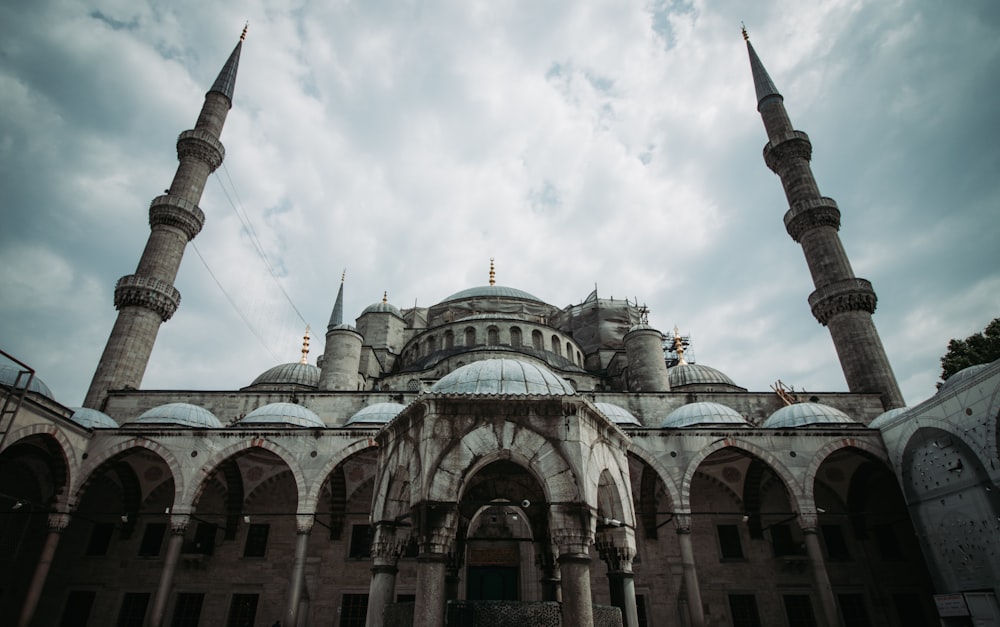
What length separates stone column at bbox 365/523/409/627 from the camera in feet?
16.1

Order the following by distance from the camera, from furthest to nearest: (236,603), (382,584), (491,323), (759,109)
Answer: (759,109) → (491,323) → (236,603) → (382,584)

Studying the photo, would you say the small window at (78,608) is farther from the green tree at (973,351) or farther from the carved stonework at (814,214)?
the green tree at (973,351)

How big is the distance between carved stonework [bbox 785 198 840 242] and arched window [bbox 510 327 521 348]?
1170cm

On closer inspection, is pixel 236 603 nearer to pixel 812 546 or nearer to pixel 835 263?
pixel 812 546

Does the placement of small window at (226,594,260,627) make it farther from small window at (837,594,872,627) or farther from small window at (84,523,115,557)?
small window at (837,594,872,627)

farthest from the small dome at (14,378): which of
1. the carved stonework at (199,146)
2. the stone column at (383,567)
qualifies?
the stone column at (383,567)

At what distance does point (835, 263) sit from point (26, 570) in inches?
1055

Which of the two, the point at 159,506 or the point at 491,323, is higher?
the point at 491,323

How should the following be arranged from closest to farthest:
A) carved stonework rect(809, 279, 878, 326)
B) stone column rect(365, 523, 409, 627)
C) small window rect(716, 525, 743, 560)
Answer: stone column rect(365, 523, 409, 627) < small window rect(716, 525, 743, 560) < carved stonework rect(809, 279, 878, 326)

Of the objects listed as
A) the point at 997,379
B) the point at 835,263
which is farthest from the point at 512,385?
the point at 835,263

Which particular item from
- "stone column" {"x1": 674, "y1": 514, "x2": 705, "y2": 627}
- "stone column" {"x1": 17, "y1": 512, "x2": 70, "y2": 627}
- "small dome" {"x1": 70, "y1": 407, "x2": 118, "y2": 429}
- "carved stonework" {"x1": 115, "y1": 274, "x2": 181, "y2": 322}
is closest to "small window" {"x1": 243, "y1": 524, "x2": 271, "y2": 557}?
"stone column" {"x1": 17, "y1": 512, "x2": 70, "y2": 627}

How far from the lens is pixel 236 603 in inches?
575

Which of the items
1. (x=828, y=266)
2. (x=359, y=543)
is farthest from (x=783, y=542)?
(x=359, y=543)

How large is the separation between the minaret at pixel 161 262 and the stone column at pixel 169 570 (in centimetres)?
696
